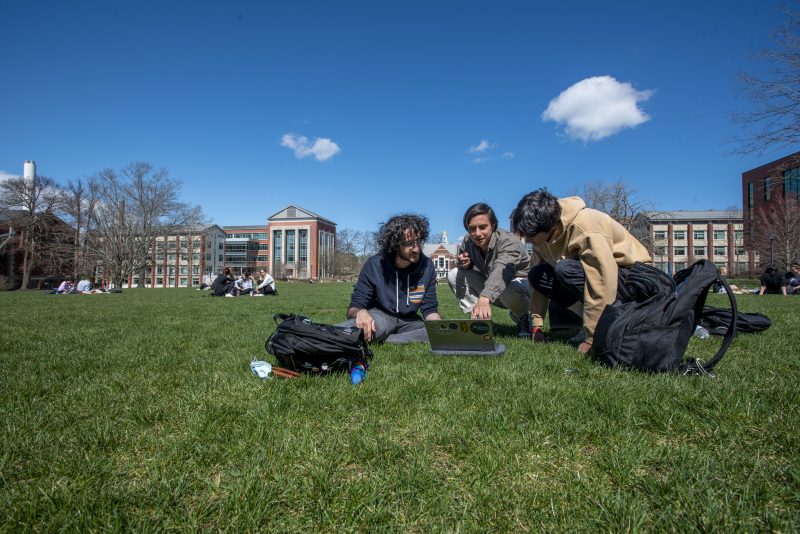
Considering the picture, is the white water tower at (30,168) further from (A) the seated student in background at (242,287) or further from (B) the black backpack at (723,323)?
(B) the black backpack at (723,323)

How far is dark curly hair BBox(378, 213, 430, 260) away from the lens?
4.22 meters

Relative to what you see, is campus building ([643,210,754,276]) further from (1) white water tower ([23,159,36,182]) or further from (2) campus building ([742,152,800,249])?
(1) white water tower ([23,159,36,182])

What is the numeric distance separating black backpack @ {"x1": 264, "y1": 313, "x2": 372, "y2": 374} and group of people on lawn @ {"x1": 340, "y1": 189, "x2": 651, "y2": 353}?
2.09 feet

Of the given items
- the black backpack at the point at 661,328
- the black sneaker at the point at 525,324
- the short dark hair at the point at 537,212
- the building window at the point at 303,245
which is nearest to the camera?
the black backpack at the point at 661,328

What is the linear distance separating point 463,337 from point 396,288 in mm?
1038

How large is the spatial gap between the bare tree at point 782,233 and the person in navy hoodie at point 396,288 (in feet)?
147

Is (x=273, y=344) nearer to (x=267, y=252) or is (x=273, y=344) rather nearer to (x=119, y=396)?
(x=119, y=396)

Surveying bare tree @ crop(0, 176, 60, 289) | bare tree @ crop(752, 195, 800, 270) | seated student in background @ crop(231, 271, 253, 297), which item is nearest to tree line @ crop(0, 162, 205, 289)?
bare tree @ crop(0, 176, 60, 289)

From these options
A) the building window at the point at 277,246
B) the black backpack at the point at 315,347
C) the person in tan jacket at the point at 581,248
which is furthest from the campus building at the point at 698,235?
the building window at the point at 277,246

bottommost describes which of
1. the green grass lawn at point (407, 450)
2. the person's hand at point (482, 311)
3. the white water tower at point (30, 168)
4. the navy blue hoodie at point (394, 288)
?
the green grass lawn at point (407, 450)

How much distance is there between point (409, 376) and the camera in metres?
3.01

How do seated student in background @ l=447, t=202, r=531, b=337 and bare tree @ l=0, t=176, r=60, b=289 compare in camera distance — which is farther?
bare tree @ l=0, t=176, r=60, b=289

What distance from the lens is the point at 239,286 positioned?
19.5 m

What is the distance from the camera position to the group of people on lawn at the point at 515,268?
3730 millimetres
